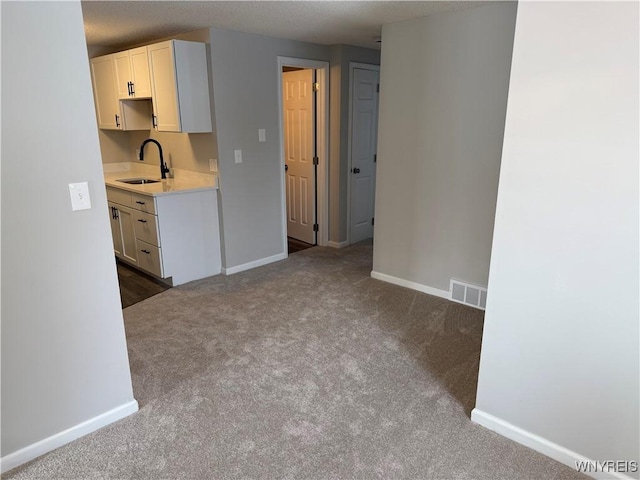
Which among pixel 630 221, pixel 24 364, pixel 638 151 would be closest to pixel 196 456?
pixel 24 364

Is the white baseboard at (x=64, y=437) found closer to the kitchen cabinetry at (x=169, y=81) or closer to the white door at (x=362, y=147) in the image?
the kitchen cabinetry at (x=169, y=81)

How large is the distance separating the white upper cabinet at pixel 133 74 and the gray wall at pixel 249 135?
68 centimetres

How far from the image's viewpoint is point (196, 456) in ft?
6.32

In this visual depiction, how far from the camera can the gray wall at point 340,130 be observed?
14.9 ft

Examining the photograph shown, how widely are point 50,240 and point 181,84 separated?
7.19ft

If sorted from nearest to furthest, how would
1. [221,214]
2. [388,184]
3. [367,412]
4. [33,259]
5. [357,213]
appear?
[33,259] → [367,412] → [388,184] → [221,214] → [357,213]

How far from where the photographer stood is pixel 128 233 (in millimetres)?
4141

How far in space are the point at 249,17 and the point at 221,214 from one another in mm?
1670

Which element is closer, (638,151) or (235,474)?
(638,151)

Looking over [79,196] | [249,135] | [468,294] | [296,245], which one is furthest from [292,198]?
[79,196]

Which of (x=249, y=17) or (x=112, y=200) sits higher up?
(x=249, y=17)

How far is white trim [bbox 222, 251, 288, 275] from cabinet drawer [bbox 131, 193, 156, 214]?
901 mm

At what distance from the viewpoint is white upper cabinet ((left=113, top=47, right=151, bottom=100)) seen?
3.83m

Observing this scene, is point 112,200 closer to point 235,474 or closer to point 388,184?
point 388,184
